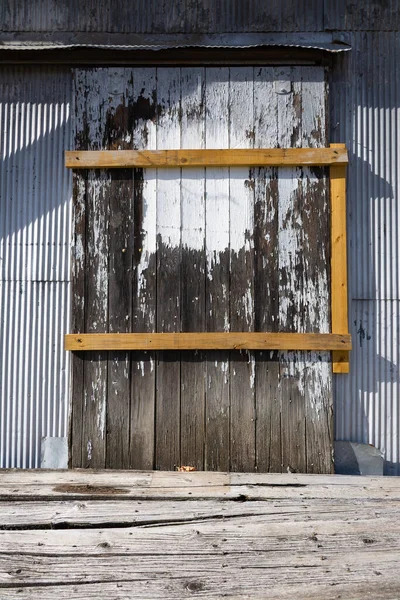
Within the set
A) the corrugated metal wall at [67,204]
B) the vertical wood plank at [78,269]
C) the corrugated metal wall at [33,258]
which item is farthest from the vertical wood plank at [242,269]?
the corrugated metal wall at [33,258]

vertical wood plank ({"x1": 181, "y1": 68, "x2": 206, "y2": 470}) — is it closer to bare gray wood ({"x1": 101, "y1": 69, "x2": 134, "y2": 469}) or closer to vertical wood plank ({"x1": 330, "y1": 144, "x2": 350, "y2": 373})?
bare gray wood ({"x1": 101, "y1": 69, "x2": 134, "y2": 469})

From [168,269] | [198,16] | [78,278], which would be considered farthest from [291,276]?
[198,16]

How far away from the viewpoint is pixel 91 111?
3.71 meters

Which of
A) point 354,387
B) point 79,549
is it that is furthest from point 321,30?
point 79,549

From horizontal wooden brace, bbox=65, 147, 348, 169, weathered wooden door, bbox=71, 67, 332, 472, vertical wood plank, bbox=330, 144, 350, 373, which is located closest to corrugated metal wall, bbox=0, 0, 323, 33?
weathered wooden door, bbox=71, 67, 332, 472

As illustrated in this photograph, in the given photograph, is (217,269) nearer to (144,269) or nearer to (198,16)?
(144,269)

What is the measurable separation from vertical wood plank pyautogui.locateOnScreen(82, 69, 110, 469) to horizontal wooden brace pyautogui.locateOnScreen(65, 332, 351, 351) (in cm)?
9

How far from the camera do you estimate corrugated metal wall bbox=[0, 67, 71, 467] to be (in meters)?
3.71

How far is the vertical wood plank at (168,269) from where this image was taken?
360 cm

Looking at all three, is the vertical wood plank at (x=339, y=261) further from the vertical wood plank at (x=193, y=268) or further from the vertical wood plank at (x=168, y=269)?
the vertical wood plank at (x=168, y=269)

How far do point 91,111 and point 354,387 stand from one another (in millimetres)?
2501

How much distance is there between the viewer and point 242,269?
11.9 feet

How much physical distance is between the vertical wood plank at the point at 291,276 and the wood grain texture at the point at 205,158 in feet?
0.29

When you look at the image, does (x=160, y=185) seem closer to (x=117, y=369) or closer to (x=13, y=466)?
(x=117, y=369)
